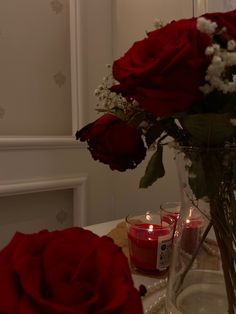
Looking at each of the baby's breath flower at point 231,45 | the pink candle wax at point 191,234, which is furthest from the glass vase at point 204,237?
the baby's breath flower at point 231,45

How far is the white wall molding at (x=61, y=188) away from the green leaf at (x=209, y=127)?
961 millimetres

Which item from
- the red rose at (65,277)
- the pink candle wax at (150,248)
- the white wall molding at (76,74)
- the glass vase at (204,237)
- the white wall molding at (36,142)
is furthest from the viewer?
the white wall molding at (76,74)

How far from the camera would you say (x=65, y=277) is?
275 millimetres

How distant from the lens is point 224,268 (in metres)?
0.39

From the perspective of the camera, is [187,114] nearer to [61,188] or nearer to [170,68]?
[170,68]

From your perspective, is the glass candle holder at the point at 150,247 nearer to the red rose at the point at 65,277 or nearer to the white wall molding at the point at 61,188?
the red rose at the point at 65,277

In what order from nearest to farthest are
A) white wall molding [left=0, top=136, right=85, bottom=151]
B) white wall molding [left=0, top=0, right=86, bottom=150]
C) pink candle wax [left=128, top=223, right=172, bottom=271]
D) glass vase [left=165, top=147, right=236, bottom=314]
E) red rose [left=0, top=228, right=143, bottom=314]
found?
red rose [left=0, top=228, right=143, bottom=314] < glass vase [left=165, top=147, right=236, bottom=314] < pink candle wax [left=128, top=223, right=172, bottom=271] < white wall molding [left=0, top=136, right=85, bottom=151] < white wall molding [left=0, top=0, right=86, bottom=150]

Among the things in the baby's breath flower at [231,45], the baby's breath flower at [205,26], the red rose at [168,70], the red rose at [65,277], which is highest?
the baby's breath flower at [205,26]

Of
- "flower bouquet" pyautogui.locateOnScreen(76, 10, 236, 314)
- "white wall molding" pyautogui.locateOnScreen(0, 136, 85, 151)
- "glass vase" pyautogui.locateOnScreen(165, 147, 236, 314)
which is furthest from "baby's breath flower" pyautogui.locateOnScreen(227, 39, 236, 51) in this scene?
"white wall molding" pyautogui.locateOnScreen(0, 136, 85, 151)

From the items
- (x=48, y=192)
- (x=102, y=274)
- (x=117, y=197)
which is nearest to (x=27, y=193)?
(x=48, y=192)

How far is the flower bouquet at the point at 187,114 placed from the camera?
0.97 feet

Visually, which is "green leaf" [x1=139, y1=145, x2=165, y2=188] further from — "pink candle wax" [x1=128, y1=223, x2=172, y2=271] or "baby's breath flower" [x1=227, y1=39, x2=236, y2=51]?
"pink candle wax" [x1=128, y1=223, x2=172, y2=271]

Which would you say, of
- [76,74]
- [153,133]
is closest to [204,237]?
[153,133]

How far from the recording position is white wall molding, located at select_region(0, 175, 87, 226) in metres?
1.21
